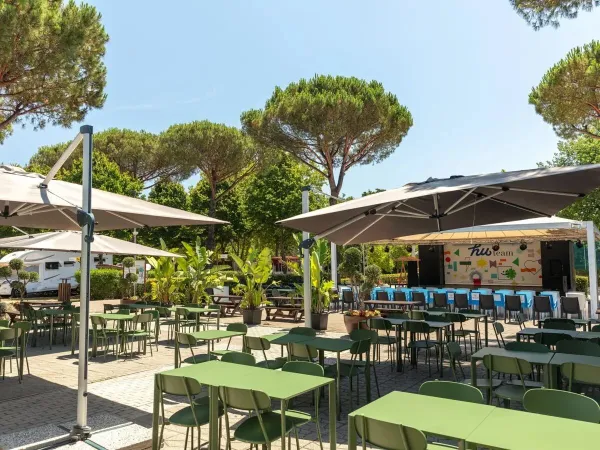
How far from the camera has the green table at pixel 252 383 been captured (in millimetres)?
3381

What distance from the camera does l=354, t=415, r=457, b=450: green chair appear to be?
246 cm

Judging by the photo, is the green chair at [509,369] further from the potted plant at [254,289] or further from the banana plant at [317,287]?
the potted plant at [254,289]

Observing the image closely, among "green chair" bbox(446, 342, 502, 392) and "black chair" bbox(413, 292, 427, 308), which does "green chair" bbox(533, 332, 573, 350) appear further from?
"black chair" bbox(413, 292, 427, 308)

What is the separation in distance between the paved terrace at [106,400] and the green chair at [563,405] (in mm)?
1840

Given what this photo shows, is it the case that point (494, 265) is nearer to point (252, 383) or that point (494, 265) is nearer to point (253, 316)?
point (253, 316)

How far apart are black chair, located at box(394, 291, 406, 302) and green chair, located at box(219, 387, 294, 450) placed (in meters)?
11.4

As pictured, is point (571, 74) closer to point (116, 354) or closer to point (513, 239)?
point (513, 239)

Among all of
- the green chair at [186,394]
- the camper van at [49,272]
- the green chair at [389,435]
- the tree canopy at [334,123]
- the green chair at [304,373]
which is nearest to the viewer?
the green chair at [389,435]

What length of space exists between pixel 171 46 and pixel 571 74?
11.5m

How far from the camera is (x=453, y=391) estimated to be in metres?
3.19

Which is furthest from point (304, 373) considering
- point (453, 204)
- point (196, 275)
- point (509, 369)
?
point (196, 275)

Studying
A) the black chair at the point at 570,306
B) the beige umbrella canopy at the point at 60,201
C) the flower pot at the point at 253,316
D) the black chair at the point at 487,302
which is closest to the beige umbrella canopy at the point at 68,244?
the beige umbrella canopy at the point at 60,201

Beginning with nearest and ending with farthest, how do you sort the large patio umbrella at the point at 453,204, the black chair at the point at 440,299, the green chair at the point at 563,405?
the green chair at the point at 563,405
the large patio umbrella at the point at 453,204
the black chair at the point at 440,299

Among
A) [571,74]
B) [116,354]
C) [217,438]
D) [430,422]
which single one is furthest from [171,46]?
[430,422]
